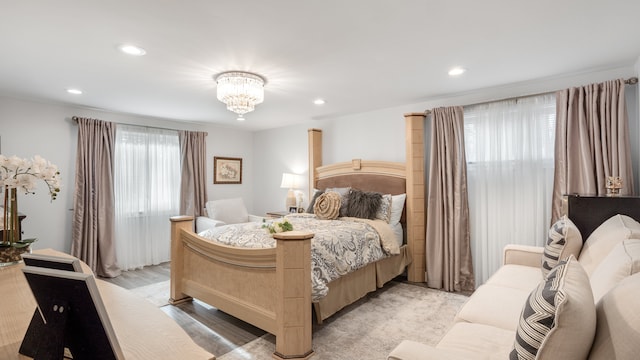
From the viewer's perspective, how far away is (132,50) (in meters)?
2.31

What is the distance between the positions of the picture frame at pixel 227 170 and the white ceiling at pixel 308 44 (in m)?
2.14

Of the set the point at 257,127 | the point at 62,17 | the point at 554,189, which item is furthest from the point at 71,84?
the point at 554,189

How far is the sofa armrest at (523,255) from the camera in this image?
2.64m

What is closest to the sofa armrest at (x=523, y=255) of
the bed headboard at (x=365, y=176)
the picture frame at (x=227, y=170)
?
the bed headboard at (x=365, y=176)

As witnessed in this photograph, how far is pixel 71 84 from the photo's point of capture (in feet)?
10.2

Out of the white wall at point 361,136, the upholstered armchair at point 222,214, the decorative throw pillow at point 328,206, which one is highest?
the white wall at point 361,136

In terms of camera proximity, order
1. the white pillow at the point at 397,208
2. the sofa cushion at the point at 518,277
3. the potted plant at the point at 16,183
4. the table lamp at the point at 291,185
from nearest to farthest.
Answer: the potted plant at the point at 16,183
the sofa cushion at the point at 518,277
the white pillow at the point at 397,208
the table lamp at the point at 291,185

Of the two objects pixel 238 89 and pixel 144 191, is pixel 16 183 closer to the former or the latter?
pixel 238 89

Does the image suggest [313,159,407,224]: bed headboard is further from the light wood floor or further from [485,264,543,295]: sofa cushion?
the light wood floor

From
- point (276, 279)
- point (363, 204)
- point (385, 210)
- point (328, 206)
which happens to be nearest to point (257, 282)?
point (276, 279)

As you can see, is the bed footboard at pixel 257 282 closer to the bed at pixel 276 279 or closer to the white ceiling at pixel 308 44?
the bed at pixel 276 279

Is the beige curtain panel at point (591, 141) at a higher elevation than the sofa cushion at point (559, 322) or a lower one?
higher

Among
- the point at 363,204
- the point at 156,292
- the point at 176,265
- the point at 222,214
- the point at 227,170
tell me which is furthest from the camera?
the point at 227,170

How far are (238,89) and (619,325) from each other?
2784 mm
